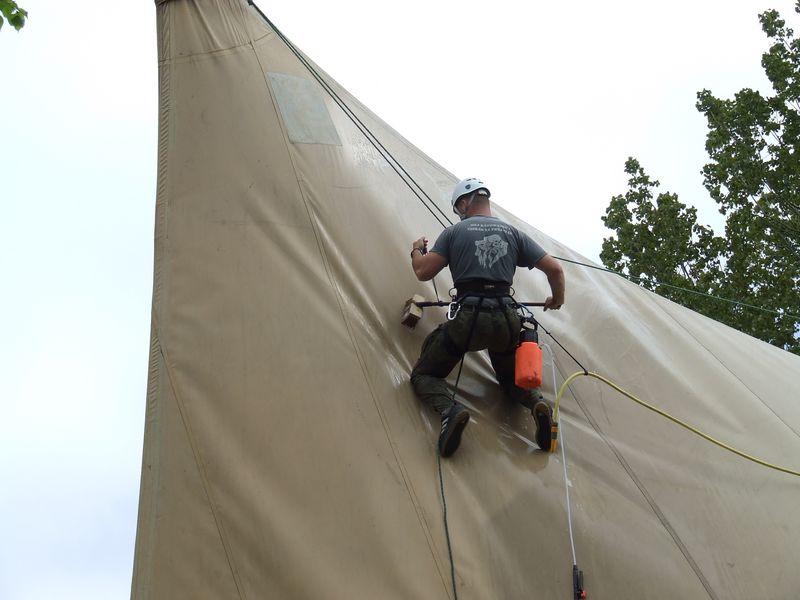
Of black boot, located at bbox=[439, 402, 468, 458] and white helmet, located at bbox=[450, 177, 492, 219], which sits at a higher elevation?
white helmet, located at bbox=[450, 177, 492, 219]

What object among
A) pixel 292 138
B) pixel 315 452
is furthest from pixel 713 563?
pixel 292 138

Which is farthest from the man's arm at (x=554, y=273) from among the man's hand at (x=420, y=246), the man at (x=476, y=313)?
the man's hand at (x=420, y=246)

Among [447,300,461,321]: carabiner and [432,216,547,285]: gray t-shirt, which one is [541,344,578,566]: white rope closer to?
[432,216,547,285]: gray t-shirt

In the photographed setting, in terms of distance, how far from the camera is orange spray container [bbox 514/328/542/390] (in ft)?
14.5

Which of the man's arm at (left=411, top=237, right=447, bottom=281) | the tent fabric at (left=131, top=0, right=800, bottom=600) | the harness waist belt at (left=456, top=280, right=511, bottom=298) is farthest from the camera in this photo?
the man's arm at (left=411, top=237, right=447, bottom=281)

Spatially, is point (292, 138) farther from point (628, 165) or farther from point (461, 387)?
point (628, 165)

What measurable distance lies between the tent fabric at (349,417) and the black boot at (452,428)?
0.28 ft

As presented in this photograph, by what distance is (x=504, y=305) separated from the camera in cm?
464

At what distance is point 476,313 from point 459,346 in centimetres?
20

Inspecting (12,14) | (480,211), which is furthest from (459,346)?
(12,14)

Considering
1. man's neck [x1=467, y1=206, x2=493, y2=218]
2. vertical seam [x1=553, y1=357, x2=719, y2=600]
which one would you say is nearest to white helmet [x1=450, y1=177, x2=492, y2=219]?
man's neck [x1=467, y1=206, x2=493, y2=218]

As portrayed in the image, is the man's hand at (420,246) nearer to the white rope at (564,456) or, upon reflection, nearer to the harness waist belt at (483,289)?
the harness waist belt at (483,289)

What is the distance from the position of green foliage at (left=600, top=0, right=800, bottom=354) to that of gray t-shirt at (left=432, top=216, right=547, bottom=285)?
36.0ft

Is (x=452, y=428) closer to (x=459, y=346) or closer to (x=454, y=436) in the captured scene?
(x=454, y=436)
